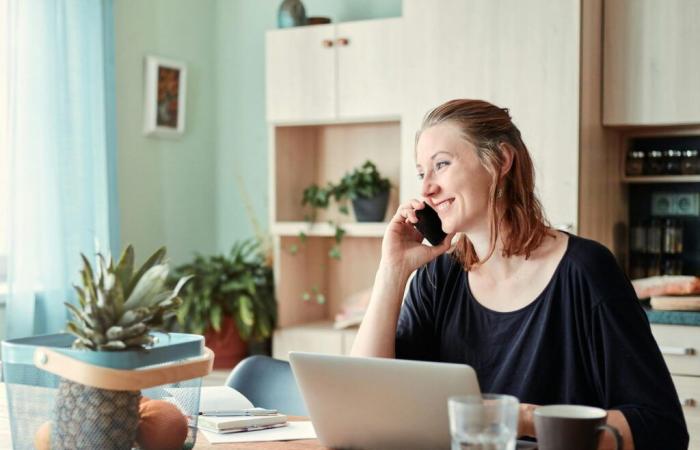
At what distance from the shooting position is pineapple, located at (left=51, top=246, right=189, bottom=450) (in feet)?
4.34

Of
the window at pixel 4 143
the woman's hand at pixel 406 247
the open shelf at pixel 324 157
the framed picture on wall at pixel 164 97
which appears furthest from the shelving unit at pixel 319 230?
the woman's hand at pixel 406 247

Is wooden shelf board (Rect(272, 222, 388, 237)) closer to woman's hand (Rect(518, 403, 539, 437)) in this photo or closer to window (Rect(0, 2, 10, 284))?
window (Rect(0, 2, 10, 284))

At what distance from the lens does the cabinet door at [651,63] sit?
339 centimetres

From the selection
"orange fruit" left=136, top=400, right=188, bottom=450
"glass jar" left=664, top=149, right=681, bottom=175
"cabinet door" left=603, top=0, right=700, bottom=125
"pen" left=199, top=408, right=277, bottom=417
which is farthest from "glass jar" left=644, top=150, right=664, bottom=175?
"orange fruit" left=136, top=400, right=188, bottom=450

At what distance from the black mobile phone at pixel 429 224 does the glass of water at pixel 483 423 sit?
0.86m

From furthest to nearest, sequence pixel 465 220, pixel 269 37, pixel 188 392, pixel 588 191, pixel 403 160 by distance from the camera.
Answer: pixel 269 37, pixel 403 160, pixel 588 191, pixel 465 220, pixel 188 392

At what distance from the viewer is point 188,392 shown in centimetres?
147

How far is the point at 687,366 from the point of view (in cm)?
315

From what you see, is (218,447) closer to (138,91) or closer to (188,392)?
(188,392)

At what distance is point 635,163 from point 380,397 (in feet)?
8.55

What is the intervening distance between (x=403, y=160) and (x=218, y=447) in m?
2.28

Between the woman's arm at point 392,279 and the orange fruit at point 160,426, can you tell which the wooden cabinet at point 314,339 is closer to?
the woman's arm at point 392,279

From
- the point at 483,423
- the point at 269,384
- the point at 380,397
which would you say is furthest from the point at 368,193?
the point at 483,423

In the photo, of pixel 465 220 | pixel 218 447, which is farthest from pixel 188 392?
pixel 465 220
